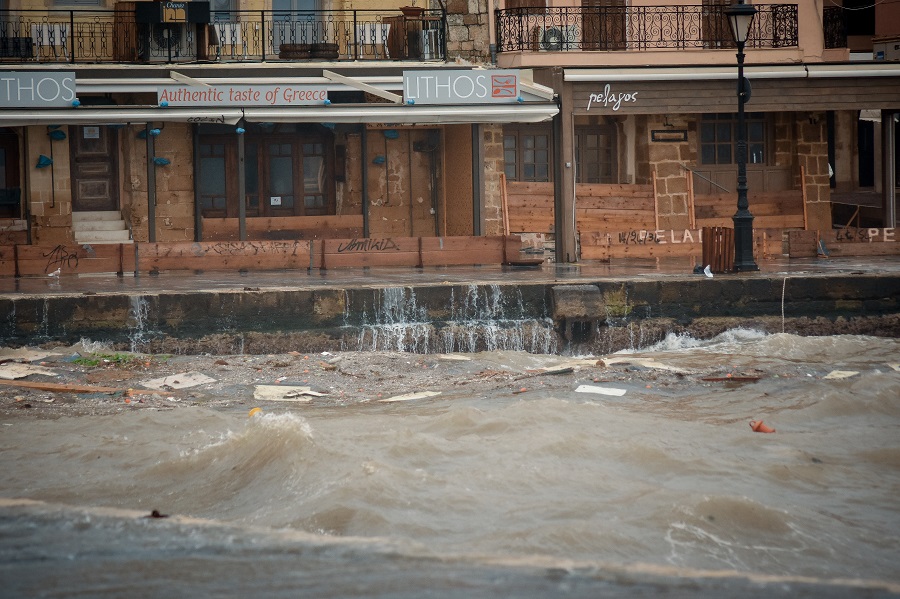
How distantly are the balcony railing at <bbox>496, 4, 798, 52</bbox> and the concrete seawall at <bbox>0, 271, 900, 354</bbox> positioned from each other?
733cm

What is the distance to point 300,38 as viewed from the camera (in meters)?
23.5

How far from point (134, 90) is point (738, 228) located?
10440 millimetres

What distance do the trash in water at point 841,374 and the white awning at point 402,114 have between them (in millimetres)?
8620

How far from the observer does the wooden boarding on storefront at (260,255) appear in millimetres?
19062

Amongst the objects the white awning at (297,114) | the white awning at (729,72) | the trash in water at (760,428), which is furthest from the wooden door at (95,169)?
the trash in water at (760,428)

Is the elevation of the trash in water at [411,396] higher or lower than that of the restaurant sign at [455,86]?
lower

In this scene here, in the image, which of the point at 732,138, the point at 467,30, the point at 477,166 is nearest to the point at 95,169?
the point at 477,166

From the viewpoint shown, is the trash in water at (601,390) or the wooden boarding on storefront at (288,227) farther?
the wooden boarding on storefront at (288,227)

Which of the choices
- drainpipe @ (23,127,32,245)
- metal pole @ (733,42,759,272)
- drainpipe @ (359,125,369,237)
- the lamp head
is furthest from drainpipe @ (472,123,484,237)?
drainpipe @ (23,127,32,245)

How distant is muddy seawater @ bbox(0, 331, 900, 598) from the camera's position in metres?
6.32

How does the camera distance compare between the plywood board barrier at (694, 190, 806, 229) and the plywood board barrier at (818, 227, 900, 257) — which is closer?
the plywood board barrier at (818, 227, 900, 257)

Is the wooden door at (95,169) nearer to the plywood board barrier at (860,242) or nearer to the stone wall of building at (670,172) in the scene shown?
the stone wall of building at (670,172)

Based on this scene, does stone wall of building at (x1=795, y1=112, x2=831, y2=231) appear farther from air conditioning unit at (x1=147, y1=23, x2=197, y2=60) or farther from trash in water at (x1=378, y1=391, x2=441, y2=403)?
trash in water at (x1=378, y1=391, x2=441, y2=403)

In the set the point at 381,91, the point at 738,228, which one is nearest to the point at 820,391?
the point at 738,228
